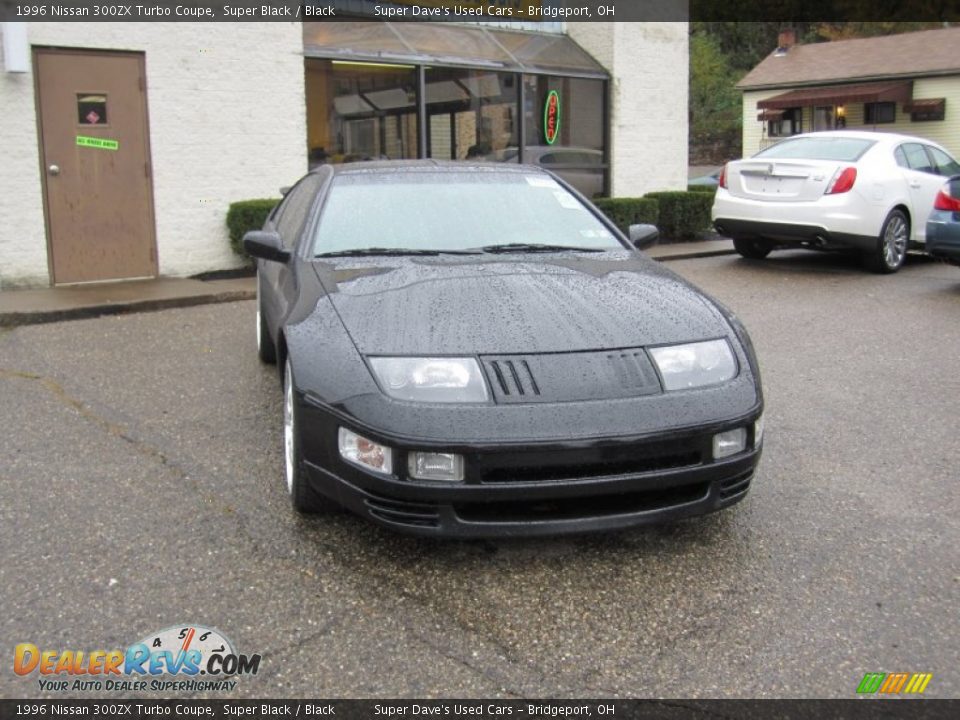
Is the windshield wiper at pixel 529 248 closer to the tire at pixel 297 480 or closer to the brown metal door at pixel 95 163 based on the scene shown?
the tire at pixel 297 480

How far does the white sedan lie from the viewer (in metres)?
9.84

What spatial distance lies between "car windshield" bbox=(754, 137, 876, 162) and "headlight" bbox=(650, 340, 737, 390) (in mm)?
7596

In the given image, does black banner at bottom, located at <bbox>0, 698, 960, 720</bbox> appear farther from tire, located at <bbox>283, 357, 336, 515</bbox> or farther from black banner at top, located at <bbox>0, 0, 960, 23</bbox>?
black banner at top, located at <bbox>0, 0, 960, 23</bbox>

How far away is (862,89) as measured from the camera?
28.8 meters

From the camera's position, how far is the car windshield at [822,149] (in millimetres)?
10234

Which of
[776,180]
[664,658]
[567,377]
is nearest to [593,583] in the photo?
[664,658]

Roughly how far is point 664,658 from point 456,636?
24.0 inches

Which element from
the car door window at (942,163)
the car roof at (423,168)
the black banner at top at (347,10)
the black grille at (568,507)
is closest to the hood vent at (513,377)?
the black grille at (568,507)

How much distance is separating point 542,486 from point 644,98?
1235 centimetres

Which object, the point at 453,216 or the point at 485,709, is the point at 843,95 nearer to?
the point at 453,216

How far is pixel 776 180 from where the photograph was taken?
33.2ft

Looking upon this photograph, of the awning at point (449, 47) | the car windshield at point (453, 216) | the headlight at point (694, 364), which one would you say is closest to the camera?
the headlight at point (694, 364)

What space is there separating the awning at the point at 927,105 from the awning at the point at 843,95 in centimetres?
26

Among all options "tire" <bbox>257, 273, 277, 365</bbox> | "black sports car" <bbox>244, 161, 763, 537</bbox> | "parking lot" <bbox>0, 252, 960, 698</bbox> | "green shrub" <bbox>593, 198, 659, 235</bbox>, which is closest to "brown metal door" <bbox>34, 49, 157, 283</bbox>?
"tire" <bbox>257, 273, 277, 365</bbox>
